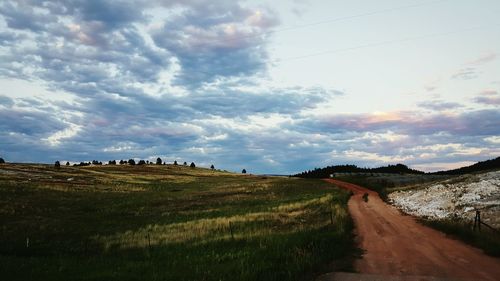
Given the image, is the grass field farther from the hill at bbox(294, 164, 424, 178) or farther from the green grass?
the hill at bbox(294, 164, 424, 178)

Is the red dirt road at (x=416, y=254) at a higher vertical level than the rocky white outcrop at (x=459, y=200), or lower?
lower

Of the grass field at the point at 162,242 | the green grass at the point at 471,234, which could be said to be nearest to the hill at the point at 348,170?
the grass field at the point at 162,242

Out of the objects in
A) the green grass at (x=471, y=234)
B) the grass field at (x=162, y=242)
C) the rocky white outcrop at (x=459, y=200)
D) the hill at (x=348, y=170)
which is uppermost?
the hill at (x=348, y=170)

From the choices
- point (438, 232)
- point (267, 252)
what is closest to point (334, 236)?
point (267, 252)

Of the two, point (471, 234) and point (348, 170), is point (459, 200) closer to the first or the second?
point (471, 234)

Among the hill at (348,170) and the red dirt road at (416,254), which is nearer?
the red dirt road at (416,254)

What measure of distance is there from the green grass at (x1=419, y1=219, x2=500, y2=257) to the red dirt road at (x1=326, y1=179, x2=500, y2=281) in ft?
1.65

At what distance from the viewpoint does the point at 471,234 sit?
23.3 m

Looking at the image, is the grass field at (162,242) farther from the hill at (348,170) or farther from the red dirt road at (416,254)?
the hill at (348,170)

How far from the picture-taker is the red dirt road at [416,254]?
667 inches

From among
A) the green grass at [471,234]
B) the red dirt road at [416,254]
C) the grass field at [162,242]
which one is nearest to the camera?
the red dirt road at [416,254]

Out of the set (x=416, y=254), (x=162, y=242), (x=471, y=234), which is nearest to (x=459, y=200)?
(x=471, y=234)

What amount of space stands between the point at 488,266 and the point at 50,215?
1672 inches

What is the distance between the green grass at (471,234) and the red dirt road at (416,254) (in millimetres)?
504
